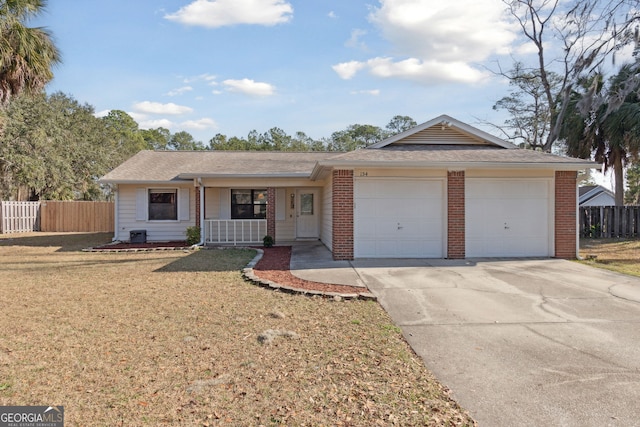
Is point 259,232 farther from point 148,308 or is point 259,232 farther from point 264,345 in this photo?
point 264,345

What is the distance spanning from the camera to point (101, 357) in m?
3.90

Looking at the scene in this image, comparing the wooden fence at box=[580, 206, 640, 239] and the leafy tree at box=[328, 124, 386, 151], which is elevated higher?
the leafy tree at box=[328, 124, 386, 151]

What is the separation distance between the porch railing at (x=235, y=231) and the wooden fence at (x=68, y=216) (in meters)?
11.5

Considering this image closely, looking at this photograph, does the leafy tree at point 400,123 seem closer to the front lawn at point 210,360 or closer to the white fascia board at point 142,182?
the white fascia board at point 142,182

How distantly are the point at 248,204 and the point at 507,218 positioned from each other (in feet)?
29.6

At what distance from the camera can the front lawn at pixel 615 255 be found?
936cm

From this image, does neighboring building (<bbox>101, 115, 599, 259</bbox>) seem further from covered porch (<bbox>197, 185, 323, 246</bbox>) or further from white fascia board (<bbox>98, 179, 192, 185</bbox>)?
white fascia board (<bbox>98, 179, 192, 185</bbox>)

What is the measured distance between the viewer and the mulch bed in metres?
6.77

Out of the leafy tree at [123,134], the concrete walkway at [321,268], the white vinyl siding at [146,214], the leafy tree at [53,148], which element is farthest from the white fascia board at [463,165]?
the leafy tree at [123,134]

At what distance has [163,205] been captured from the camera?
15.3m

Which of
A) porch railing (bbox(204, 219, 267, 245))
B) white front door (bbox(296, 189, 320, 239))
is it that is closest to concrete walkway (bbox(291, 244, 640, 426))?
porch railing (bbox(204, 219, 267, 245))

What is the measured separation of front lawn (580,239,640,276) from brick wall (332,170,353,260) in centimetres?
592

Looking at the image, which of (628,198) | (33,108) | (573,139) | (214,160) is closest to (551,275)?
(214,160)

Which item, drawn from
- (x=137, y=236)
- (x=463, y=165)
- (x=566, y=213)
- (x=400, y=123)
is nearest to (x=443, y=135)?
(x=463, y=165)
